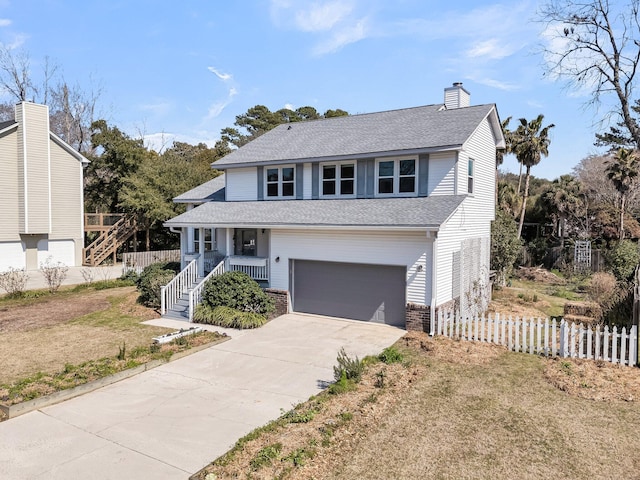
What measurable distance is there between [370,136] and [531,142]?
60.7 feet

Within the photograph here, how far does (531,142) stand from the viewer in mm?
30609

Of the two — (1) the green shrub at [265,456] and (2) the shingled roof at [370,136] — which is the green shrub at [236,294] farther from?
(1) the green shrub at [265,456]

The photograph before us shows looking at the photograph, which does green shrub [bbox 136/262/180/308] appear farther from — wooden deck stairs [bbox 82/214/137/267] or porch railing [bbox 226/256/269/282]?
wooden deck stairs [bbox 82/214/137/267]

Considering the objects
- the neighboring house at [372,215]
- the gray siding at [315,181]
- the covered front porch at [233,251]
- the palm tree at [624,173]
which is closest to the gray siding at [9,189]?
the covered front porch at [233,251]

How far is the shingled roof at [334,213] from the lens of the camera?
13430 mm

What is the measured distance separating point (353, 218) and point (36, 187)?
A: 25041 millimetres

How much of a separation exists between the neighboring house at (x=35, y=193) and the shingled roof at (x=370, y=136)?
1695 cm

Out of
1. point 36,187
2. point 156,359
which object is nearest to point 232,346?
point 156,359

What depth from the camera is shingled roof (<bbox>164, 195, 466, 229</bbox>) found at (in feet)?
44.1

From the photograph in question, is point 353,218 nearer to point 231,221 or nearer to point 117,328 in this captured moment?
point 231,221

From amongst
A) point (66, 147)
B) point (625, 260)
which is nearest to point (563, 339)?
point (625, 260)

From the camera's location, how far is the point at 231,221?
16609 millimetres

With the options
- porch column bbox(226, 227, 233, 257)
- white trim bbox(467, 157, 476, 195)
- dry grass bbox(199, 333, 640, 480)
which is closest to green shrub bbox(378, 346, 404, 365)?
dry grass bbox(199, 333, 640, 480)

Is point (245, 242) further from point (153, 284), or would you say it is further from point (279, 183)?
point (153, 284)
